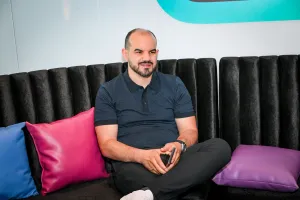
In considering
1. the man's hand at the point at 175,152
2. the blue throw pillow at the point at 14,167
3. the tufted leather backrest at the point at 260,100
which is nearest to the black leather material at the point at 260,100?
the tufted leather backrest at the point at 260,100

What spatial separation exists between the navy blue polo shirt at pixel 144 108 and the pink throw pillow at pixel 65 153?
15cm

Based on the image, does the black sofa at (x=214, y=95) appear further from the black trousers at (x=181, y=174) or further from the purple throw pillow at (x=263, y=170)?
the black trousers at (x=181, y=174)

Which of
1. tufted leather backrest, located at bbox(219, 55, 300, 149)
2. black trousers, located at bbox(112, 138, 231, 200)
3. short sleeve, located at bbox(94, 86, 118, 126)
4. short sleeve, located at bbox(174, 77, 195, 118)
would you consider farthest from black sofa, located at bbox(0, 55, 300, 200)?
black trousers, located at bbox(112, 138, 231, 200)

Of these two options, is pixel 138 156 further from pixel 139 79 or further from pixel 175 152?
pixel 139 79

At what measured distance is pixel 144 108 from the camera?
224 centimetres

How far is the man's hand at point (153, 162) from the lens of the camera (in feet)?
5.94

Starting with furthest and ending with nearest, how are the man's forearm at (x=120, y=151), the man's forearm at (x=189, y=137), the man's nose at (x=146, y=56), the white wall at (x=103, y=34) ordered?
the white wall at (x=103, y=34) → the man's nose at (x=146, y=56) → the man's forearm at (x=189, y=137) → the man's forearm at (x=120, y=151)

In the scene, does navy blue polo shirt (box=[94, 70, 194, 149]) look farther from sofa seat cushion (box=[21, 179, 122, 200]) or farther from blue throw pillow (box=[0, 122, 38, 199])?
blue throw pillow (box=[0, 122, 38, 199])

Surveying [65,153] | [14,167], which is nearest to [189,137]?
[65,153]

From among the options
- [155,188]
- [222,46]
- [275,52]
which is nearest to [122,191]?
[155,188]

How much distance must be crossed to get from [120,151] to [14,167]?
0.60m

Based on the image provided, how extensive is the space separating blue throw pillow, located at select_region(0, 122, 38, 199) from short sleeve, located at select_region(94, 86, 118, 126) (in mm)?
470

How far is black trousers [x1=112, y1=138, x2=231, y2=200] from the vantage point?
1727 millimetres

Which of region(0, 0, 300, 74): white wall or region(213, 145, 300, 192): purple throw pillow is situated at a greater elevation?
region(0, 0, 300, 74): white wall
